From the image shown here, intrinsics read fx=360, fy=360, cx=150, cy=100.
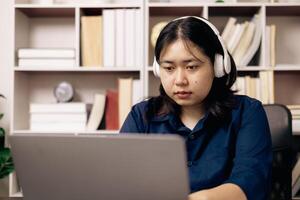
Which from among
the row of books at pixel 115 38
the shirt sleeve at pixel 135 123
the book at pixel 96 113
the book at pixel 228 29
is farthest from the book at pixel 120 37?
the shirt sleeve at pixel 135 123

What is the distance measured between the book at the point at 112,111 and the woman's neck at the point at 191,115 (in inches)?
38.5

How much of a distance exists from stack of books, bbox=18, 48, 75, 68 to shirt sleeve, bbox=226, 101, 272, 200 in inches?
50.1

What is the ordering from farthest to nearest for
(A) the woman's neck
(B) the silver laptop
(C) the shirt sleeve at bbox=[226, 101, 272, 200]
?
(A) the woman's neck
(C) the shirt sleeve at bbox=[226, 101, 272, 200]
(B) the silver laptop

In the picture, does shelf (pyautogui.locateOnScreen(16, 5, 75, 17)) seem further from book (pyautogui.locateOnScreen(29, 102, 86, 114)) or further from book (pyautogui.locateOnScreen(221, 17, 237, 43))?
book (pyautogui.locateOnScreen(221, 17, 237, 43))

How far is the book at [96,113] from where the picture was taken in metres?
2.08

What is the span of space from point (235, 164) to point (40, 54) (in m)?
1.48

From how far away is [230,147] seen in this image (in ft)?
3.43

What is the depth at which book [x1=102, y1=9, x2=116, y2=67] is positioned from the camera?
6.73 ft

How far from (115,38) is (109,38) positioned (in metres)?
0.03

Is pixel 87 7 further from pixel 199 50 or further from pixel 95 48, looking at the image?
pixel 199 50

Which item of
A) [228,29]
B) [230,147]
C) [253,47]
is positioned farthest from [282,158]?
[228,29]

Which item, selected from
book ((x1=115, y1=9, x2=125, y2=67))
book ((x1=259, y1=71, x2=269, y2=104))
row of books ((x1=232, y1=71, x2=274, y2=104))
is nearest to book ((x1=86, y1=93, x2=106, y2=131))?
book ((x1=115, y1=9, x2=125, y2=67))

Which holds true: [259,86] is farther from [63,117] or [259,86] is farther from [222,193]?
[222,193]

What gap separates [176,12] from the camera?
7.23 ft
